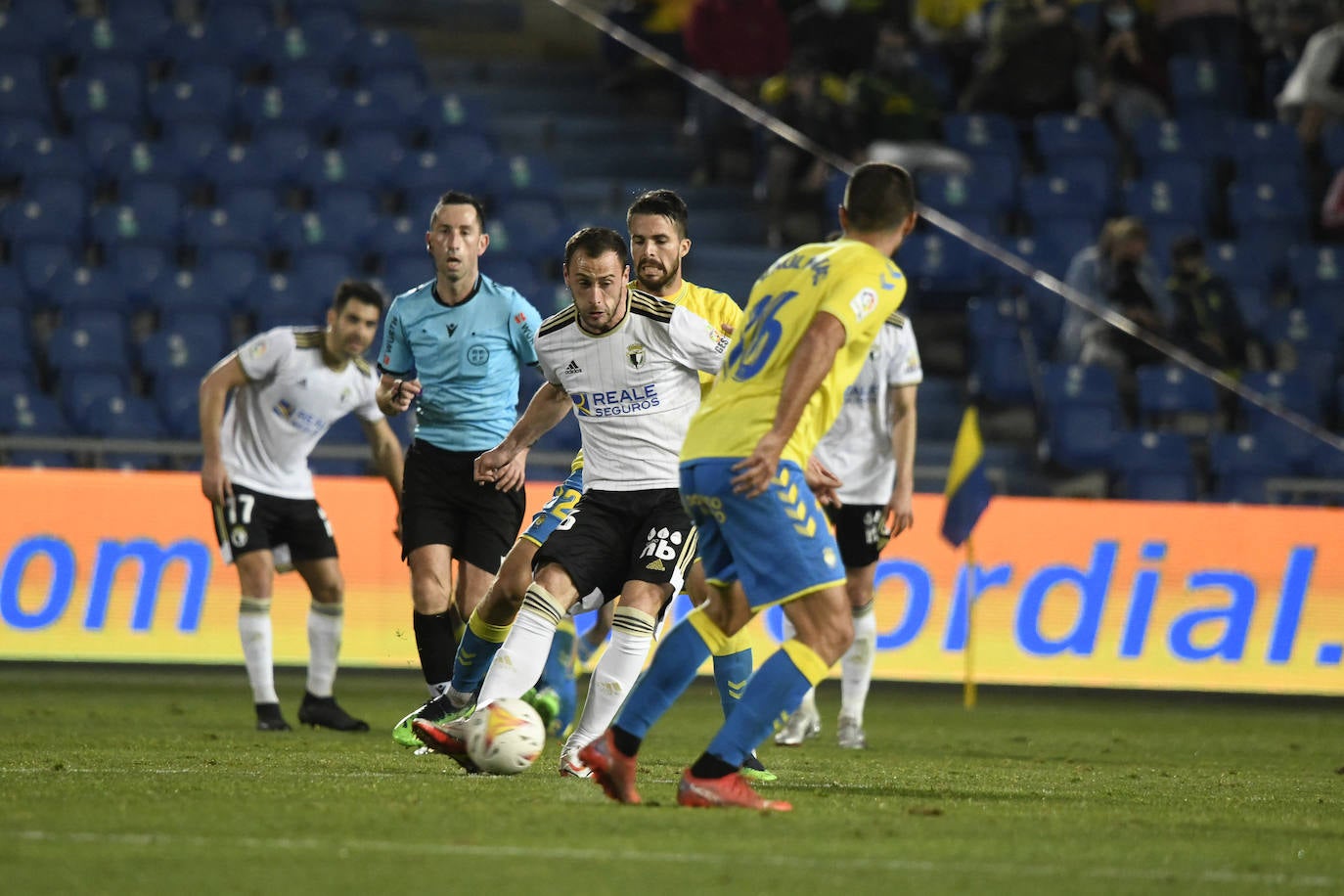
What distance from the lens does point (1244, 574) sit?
14.0 metres

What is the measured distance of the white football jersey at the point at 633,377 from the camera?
751 centimetres

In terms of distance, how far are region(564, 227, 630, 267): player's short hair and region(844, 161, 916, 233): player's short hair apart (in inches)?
51.6

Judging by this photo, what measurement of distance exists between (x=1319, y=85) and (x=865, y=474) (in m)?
10.5

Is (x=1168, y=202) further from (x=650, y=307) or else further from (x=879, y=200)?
(x=879, y=200)

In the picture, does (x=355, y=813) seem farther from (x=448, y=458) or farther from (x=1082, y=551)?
(x=1082, y=551)

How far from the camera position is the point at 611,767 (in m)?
6.18

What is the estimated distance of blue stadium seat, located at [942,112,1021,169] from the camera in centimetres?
1853

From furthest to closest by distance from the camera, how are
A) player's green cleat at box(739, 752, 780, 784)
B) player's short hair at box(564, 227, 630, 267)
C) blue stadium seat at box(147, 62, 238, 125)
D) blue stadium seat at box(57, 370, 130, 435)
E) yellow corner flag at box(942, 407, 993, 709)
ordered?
blue stadium seat at box(147, 62, 238, 125) < blue stadium seat at box(57, 370, 130, 435) < yellow corner flag at box(942, 407, 993, 709) < player's green cleat at box(739, 752, 780, 784) < player's short hair at box(564, 227, 630, 267)

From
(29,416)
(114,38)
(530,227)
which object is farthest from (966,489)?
(114,38)

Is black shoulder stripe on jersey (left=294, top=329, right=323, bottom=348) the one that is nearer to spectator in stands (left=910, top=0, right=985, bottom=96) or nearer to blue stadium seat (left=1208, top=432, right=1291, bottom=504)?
blue stadium seat (left=1208, top=432, right=1291, bottom=504)

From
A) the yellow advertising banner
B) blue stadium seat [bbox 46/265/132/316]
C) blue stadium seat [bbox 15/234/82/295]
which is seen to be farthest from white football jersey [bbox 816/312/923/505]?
blue stadium seat [bbox 15/234/82/295]

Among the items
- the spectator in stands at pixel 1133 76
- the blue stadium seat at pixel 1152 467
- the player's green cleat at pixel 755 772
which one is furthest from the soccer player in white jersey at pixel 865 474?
the spectator in stands at pixel 1133 76

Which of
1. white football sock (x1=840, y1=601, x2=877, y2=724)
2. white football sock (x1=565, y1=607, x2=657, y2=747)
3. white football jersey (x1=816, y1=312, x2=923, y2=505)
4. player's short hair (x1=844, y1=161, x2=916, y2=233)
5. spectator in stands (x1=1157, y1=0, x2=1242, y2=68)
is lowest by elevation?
white football sock (x1=840, y1=601, x2=877, y2=724)

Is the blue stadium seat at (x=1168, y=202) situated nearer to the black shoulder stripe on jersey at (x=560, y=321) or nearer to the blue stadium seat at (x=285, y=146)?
the blue stadium seat at (x=285, y=146)
